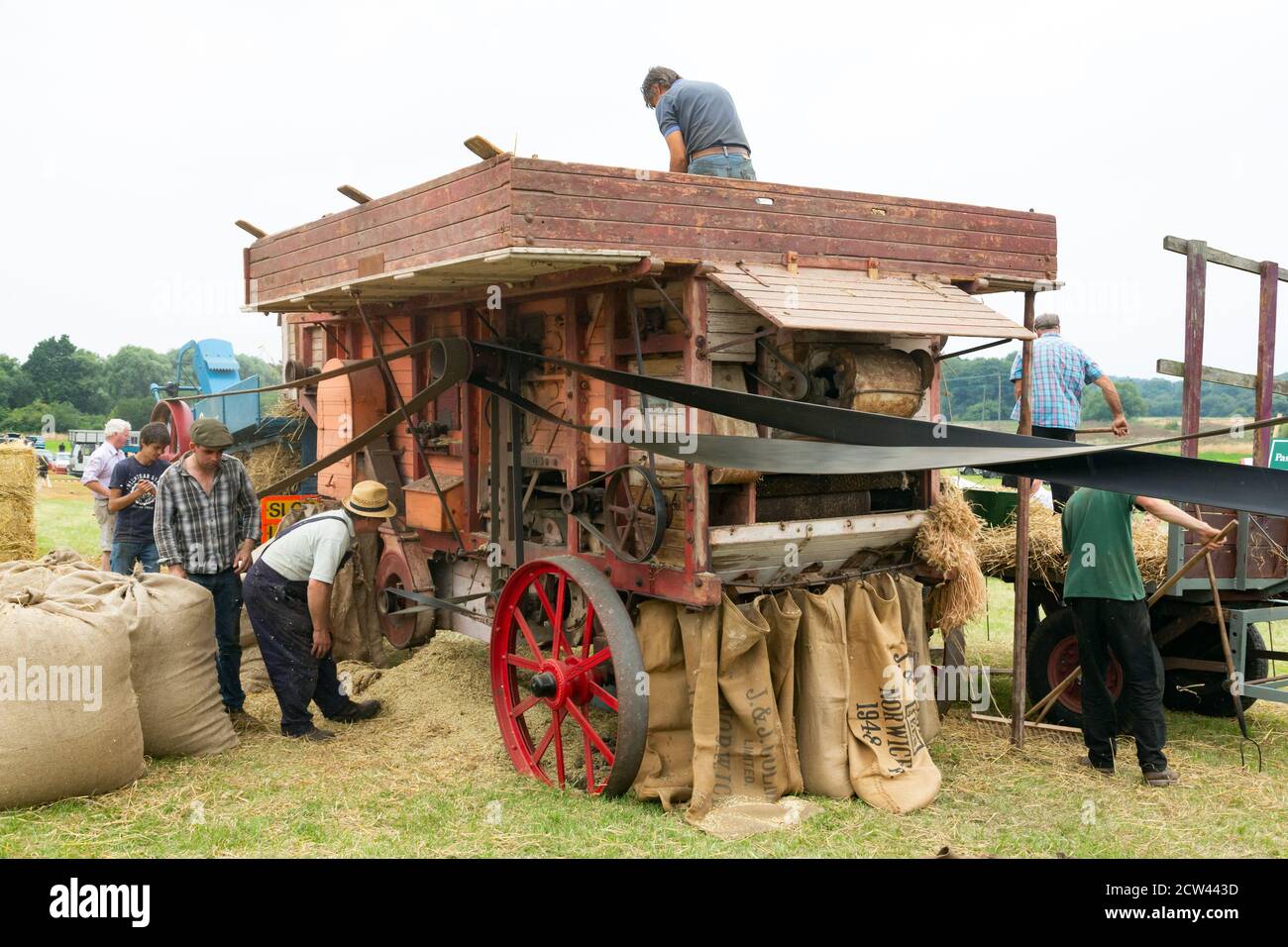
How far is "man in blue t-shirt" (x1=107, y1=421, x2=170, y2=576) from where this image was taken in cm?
820

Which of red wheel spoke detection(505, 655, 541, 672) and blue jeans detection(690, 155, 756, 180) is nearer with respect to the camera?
red wheel spoke detection(505, 655, 541, 672)

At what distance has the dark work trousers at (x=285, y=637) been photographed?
20.4 feet

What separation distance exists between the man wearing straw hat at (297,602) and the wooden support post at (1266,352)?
509cm

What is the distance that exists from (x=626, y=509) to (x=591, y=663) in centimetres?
Result: 77

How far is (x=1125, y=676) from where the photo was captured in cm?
566

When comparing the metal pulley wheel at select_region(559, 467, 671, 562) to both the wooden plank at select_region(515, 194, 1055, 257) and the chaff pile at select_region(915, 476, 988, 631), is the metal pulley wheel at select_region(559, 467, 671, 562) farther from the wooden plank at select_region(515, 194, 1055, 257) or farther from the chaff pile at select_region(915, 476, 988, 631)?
the chaff pile at select_region(915, 476, 988, 631)

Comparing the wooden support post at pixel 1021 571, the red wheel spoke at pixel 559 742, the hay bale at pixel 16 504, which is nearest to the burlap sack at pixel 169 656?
the red wheel spoke at pixel 559 742

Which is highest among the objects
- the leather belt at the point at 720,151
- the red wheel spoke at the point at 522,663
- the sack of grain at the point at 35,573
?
the leather belt at the point at 720,151

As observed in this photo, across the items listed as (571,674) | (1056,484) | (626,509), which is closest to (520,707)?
(571,674)

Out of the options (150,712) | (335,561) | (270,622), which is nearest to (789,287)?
(335,561)

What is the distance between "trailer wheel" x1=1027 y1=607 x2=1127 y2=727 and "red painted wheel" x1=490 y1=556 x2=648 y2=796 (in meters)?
2.77

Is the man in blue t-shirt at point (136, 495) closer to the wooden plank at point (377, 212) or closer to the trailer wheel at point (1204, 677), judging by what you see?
the wooden plank at point (377, 212)

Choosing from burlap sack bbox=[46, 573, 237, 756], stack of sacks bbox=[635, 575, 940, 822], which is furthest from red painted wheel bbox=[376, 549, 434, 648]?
stack of sacks bbox=[635, 575, 940, 822]

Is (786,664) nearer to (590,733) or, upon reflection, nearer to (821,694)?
(821,694)
